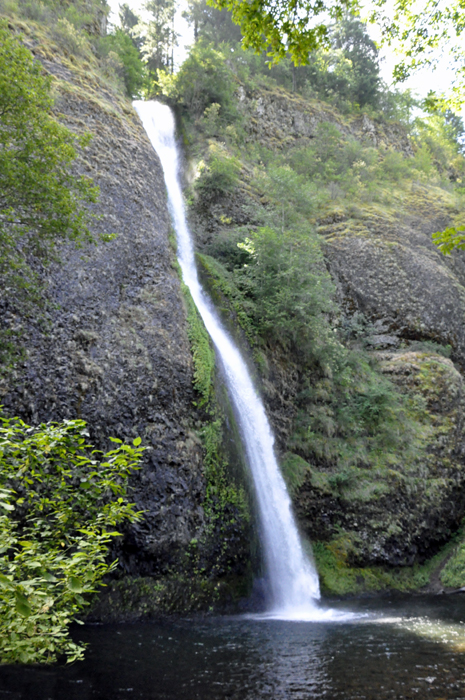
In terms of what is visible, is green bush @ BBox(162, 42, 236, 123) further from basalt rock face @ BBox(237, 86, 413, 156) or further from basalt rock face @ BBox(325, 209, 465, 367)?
basalt rock face @ BBox(325, 209, 465, 367)

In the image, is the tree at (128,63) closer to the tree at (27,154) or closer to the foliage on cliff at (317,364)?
the foliage on cliff at (317,364)

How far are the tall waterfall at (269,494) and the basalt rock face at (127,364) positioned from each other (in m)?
1.74

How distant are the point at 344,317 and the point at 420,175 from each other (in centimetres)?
1425

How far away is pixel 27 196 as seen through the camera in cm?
699

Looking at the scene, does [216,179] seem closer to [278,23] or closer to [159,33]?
[278,23]

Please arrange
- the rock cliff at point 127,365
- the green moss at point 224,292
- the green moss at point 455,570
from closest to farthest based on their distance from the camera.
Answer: the rock cliff at point 127,365 < the green moss at point 455,570 < the green moss at point 224,292

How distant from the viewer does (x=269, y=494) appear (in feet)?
35.9

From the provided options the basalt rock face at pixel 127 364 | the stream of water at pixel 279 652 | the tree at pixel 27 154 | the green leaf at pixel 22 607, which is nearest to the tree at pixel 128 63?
the basalt rock face at pixel 127 364

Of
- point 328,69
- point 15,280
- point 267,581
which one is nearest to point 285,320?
point 267,581

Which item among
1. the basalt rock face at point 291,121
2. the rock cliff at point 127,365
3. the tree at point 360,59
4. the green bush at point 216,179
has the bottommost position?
the rock cliff at point 127,365

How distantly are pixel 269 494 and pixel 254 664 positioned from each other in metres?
5.17

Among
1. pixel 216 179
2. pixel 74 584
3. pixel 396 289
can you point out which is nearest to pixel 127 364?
pixel 74 584

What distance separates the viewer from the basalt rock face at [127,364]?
8164mm

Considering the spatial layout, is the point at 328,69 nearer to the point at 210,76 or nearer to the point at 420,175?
the point at 420,175
